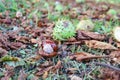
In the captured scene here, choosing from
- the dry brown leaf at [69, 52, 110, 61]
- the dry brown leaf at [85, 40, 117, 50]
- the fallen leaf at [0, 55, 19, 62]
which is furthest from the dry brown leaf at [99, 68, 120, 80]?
the fallen leaf at [0, 55, 19, 62]

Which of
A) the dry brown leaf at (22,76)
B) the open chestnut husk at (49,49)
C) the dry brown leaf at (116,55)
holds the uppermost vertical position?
the open chestnut husk at (49,49)

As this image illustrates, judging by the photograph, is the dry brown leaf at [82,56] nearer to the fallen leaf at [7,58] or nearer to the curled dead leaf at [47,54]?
the curled dead leaf at [47,54]

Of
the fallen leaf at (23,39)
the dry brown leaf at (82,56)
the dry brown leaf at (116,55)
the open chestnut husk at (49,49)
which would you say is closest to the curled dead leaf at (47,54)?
the open chestnut husk at (49,49)

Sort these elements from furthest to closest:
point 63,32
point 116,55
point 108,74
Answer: point 63,32 < point 116,55 < point 108,74

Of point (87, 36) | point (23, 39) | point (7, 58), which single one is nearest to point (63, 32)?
point (87, 36)

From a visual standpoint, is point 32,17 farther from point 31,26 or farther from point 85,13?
point 85,13

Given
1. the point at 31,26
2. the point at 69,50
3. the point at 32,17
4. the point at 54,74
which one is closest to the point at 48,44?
the point at 69,50

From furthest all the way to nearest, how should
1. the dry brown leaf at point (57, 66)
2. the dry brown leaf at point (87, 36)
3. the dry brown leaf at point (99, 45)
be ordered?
the dry brown leaf at point (87, 36), the dry brown leaf at point (99, 45), the dry brown leaf at point (57, 66)

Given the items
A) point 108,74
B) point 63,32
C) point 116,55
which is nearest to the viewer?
point 108,74

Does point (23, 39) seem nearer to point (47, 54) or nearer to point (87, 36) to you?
point (47, 54)
